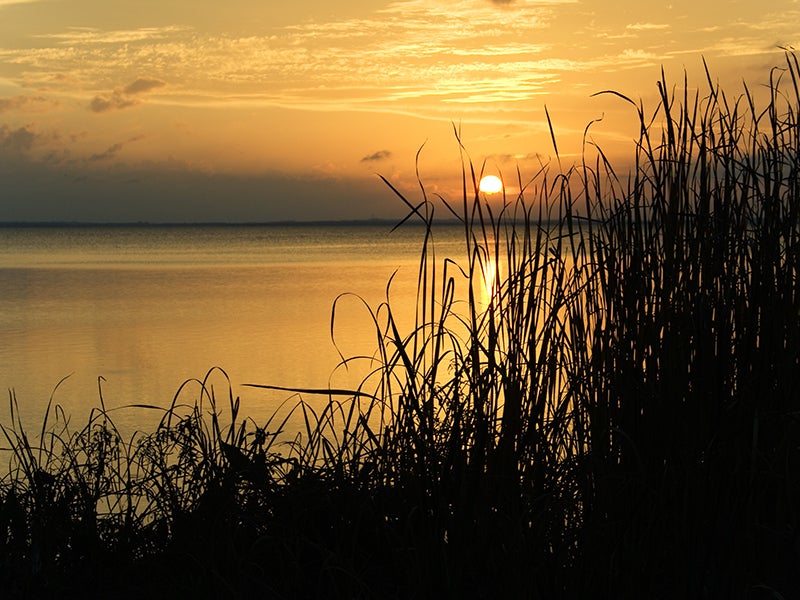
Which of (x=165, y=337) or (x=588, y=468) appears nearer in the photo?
(x=588, y=468)

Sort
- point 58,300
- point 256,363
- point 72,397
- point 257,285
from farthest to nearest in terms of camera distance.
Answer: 1. point 257,285
2. point 58,300
3. point 256,363
4. point 72,397

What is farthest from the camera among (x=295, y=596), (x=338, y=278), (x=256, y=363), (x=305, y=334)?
(x=338, y=278)

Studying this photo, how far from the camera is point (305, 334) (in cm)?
1357

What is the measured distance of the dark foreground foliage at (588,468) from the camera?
228cm

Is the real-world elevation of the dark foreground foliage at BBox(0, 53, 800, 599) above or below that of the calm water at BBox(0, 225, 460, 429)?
above

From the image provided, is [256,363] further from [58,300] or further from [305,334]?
[58,300]

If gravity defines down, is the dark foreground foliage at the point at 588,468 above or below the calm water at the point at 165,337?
above

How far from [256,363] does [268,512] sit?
25.5 feet

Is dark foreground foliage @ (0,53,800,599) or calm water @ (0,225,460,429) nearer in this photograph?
dark foreground foliage @ (0,53,800,599)

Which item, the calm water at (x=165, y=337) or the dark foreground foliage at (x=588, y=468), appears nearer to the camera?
the dark foreground foliage at (x=588, y=468)

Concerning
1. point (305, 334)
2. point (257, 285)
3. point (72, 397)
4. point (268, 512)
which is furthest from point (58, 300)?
point (268, 512)

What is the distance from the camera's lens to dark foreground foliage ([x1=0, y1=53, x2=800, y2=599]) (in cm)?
228

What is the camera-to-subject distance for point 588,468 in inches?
93.4

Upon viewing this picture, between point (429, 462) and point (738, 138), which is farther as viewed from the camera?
point (738, 138)
